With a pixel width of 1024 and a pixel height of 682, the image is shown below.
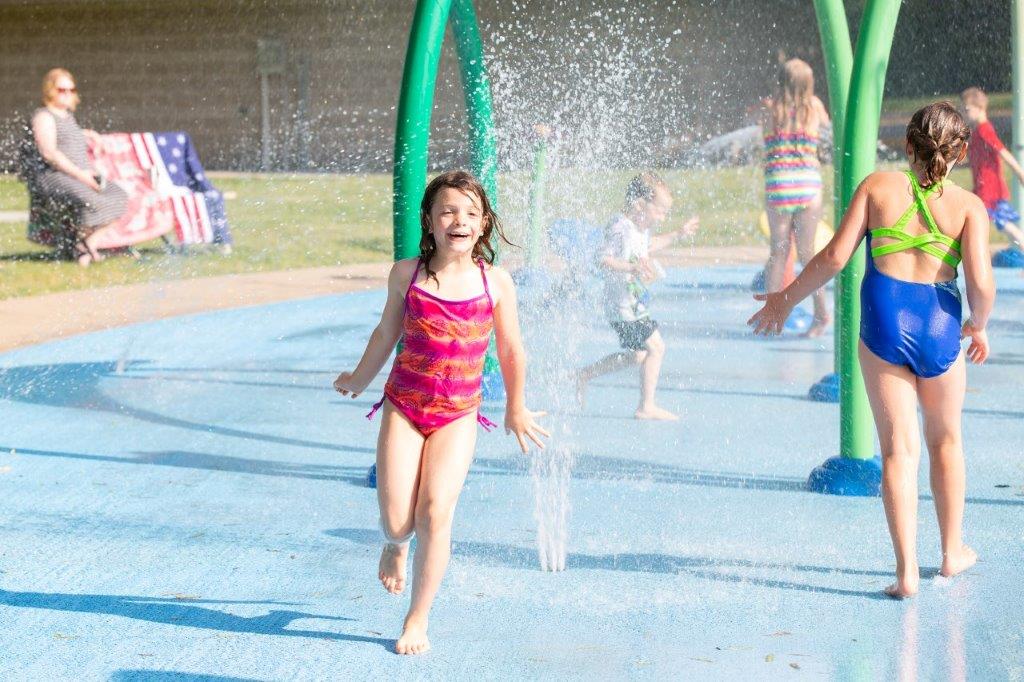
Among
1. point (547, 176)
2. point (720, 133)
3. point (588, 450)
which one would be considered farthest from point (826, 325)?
point (720, 133)

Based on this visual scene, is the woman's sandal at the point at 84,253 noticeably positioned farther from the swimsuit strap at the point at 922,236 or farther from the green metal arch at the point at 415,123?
the swimsuit strap at the point at 922,236

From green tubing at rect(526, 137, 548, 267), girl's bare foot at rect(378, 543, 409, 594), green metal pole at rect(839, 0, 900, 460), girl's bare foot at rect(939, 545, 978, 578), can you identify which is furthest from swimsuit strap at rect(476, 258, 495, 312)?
green tubing at rect(526, 137, 548, 267)

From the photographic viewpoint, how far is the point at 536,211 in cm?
923

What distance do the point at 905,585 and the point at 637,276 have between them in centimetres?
249

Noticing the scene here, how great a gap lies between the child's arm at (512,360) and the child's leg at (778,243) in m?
4.52

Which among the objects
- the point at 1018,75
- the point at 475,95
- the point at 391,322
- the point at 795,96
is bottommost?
the point at 391,322

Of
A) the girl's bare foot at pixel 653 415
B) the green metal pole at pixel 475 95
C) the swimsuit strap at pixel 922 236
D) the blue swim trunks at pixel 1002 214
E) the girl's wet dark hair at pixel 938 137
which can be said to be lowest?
the girl's bare foot at pixel 653 415

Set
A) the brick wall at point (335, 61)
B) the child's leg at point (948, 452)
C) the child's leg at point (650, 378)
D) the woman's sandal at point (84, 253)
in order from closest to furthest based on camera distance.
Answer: the child's leg at point (948, 452) → the child's leg at point (650, 378) → the woman's sandal at point (84, 253) → the brick wall at point (335, 61)

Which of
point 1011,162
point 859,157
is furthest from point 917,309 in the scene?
point 1011,162

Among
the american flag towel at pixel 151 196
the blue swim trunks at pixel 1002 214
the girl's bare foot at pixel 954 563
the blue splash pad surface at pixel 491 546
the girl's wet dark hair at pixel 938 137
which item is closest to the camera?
the blue splash pad surface at pixel 491 546

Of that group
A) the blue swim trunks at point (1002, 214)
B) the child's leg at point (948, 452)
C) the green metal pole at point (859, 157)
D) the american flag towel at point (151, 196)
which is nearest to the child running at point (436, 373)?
the child's leg at point (948, 452)

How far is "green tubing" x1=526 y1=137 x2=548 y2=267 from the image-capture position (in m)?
9.14

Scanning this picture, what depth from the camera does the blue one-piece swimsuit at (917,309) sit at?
3512 millimetres

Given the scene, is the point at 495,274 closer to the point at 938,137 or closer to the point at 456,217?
the point at 456,217
